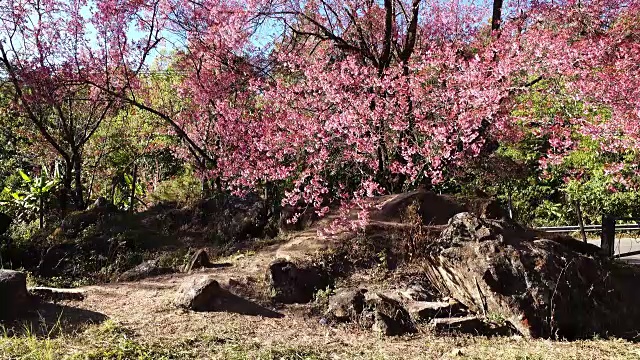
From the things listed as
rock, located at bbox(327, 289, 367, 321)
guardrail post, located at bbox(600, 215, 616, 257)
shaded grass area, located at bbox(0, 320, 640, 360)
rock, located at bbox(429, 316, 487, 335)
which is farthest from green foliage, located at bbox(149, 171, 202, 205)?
guardrail post, located at bbox(600, 215, 616, 257)

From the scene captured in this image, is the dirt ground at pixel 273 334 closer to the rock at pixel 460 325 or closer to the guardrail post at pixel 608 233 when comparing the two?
the rock at pixel 460 325

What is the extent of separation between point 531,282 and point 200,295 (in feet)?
11.7

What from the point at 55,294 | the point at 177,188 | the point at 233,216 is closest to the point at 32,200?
the point at 177,188

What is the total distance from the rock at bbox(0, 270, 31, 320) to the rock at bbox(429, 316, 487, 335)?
13.7ft

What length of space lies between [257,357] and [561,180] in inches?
472

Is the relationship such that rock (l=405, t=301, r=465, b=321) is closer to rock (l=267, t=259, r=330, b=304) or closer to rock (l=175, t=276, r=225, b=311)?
rock (l=267, t=259, r=330, b=304)

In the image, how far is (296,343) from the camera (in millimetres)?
4363

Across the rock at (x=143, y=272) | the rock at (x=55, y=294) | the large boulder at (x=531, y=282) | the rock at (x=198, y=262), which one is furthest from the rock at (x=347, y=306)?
the rock at (x=55, y=294)

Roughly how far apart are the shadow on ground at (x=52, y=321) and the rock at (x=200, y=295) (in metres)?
0.82

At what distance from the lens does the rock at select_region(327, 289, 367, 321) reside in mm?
5109

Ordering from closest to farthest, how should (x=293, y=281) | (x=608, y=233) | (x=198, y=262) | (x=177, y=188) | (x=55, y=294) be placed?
1. (x=55, y=294)
2. (x=293, y=281)
3. (x=198, y=262)
4. (x=608, y=233)
5. (x=177, y=188)

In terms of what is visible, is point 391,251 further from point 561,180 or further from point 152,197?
point 561,180

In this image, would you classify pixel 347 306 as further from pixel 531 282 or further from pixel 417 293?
pixel 531 282

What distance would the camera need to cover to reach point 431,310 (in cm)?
505
